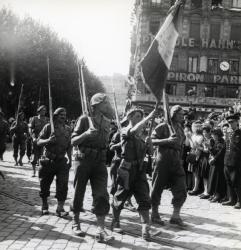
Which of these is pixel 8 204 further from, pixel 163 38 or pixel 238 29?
pixel 238 29

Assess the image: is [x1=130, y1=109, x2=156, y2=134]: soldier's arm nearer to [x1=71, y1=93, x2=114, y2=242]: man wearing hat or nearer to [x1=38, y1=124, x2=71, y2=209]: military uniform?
[x1=71, y1=93, x2=114, y2=242]: man wearing hat

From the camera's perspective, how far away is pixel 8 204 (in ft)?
28.1

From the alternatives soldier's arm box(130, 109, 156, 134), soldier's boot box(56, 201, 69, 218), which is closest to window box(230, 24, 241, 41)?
soldier's boot box(56, 201, 69, 218)

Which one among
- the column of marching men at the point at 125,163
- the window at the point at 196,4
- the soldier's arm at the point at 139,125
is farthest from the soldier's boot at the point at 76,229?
the window at the point at 196,4

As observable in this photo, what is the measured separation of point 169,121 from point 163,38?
1.44m

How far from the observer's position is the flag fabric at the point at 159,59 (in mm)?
6703

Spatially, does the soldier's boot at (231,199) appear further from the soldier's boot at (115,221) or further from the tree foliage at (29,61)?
the tree foliage at (29,61)

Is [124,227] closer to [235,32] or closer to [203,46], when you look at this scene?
[203,46]

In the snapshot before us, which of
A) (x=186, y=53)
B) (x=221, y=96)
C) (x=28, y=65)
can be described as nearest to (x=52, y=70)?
(x=28, y=65)

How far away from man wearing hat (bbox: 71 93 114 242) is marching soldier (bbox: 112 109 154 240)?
1.05ft

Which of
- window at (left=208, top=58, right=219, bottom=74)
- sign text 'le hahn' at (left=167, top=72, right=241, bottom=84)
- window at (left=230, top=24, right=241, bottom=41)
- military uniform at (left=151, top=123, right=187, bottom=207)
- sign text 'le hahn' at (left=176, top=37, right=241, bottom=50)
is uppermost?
window at (left=230, top=24, right=241, bottom=41)

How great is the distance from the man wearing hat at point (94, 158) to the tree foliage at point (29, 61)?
84.5ft

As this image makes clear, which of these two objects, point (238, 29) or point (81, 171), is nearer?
point (81, 171)

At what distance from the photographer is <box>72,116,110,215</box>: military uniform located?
6.43m
